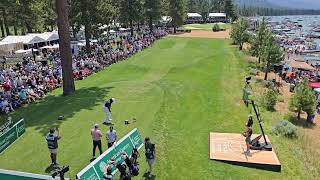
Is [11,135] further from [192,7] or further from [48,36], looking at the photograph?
[192,7]

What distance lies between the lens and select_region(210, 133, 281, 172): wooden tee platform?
19031 mm

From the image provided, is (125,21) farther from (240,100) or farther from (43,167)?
(43,167)

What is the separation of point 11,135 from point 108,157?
24.3ft

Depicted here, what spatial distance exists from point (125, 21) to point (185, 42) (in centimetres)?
1390

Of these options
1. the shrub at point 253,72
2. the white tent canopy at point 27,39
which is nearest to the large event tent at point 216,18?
the shrub at point 253,72

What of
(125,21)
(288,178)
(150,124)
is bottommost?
(288,178)

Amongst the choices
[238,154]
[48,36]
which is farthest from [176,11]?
[238,154]

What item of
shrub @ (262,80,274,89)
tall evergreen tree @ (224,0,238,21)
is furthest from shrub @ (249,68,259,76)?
tall evergreen tree @ (224,0,238,21)

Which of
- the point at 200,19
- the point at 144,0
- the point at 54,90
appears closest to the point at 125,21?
the point at 144,0

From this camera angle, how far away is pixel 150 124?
23.6 metres

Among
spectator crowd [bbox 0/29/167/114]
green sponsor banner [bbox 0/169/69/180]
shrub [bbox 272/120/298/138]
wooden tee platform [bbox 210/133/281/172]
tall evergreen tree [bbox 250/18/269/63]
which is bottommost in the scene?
shrub [bbox 272/120/298/138]

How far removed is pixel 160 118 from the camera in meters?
25.0

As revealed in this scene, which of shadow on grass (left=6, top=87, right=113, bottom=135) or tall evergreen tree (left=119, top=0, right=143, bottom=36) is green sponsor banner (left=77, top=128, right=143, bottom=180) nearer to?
shadow on grass (left=6, top=87, right=113, bottom=135)

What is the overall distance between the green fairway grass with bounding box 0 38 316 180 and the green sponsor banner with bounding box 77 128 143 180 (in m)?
1.08
